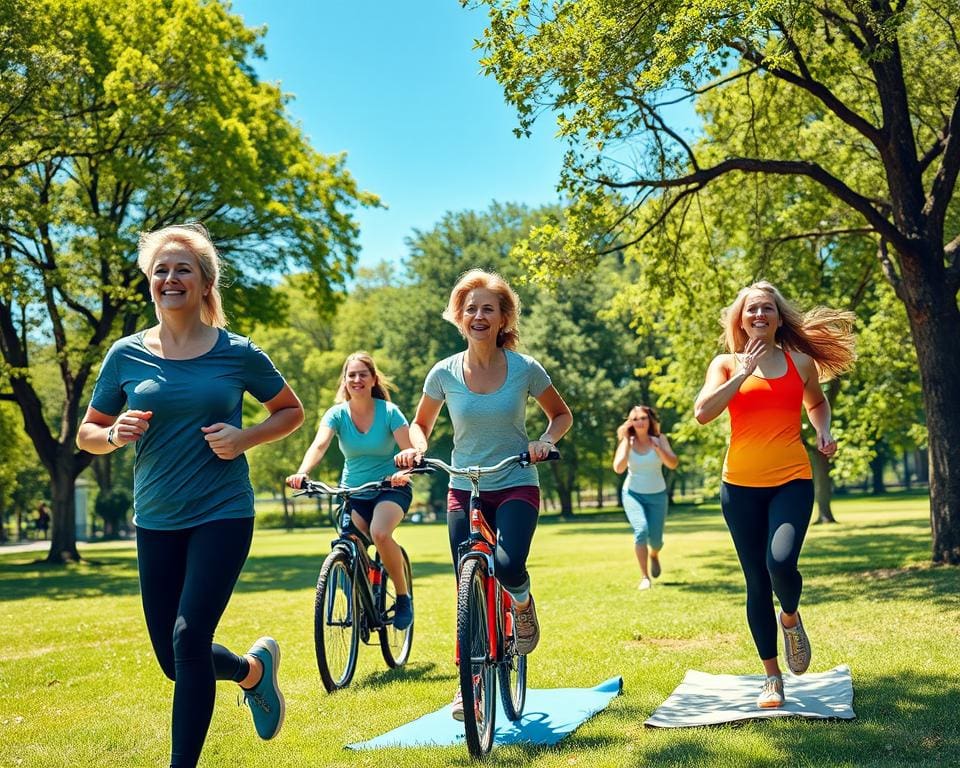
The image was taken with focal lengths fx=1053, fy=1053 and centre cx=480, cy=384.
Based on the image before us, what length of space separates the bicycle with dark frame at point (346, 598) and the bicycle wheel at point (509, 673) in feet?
5.23

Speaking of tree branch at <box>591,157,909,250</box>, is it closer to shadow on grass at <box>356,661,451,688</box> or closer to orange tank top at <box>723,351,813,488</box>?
shadow on grass at <box>356,661,451,688</box>

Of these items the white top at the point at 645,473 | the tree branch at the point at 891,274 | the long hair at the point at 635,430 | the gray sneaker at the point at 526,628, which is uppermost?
the tree branch at the point at 891,274

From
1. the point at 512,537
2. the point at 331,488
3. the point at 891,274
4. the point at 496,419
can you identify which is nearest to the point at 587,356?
the point at 891,274

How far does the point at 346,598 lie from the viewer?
771 centimetres

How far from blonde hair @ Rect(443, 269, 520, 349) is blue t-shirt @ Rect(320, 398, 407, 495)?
232cm

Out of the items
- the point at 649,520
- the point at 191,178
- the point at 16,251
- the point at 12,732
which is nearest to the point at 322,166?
the point at 191,178

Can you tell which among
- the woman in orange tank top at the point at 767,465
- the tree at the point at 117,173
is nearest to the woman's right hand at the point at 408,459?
the woman in orange tank top at the point at 767,465

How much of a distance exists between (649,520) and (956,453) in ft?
12.9

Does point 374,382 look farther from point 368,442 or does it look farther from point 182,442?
point 182,442

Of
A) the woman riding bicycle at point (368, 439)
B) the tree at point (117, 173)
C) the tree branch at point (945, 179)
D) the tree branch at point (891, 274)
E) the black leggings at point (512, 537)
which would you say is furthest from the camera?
the tree at point (117, 173)

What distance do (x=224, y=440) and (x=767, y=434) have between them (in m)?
3.23

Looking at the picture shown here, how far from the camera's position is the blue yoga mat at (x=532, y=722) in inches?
230

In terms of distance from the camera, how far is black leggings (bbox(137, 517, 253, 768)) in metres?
4.33

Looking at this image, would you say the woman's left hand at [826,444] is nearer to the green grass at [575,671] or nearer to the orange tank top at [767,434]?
the orange tank top at [767,434]
